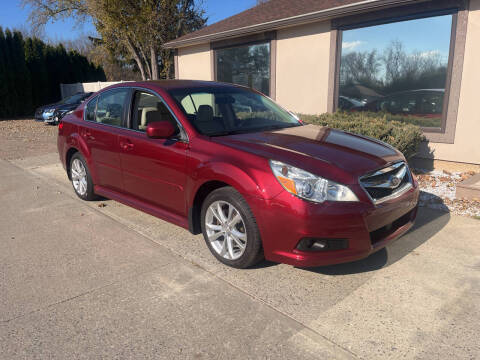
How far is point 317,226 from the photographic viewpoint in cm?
298

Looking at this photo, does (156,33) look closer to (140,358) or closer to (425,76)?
(425,76)

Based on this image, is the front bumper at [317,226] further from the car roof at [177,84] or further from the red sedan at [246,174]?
the car roof at [177,84]

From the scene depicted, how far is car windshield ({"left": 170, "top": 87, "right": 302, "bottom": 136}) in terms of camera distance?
4031 millimetres

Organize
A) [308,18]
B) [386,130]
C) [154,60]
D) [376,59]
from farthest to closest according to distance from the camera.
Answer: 1. [154,60]
2. [308,18]
3. [376,59]
4. [386,130]

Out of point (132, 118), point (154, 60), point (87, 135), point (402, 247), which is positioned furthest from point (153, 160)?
point (154, 60)

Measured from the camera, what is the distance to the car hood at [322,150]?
3.19 m

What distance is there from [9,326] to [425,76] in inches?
296

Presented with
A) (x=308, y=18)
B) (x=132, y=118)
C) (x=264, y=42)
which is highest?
(x=308, y=18)

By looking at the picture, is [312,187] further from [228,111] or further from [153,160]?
[153,160]

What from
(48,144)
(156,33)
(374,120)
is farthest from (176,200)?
(156,33)

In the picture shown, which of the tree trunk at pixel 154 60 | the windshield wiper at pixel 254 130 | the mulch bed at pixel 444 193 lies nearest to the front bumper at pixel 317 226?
the windshield wiper at pixel 254 130

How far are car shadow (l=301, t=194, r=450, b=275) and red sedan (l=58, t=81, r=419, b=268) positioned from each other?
381mm

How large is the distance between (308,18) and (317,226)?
265 inches

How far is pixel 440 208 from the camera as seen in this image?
5258 millimetres
